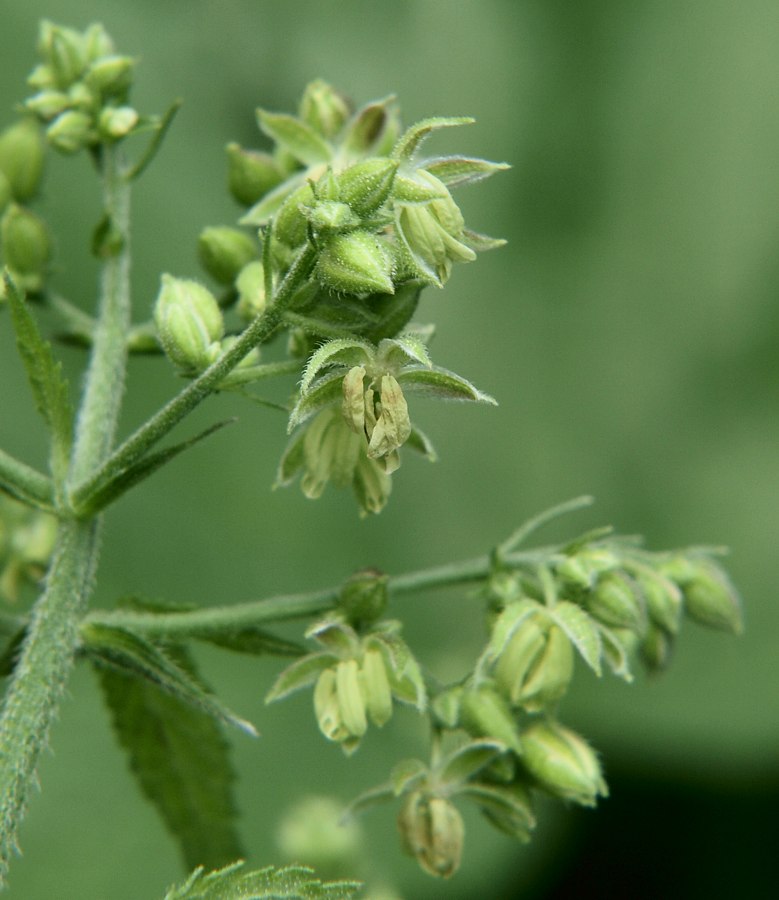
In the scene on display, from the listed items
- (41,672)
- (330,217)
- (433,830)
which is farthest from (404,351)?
(433,830)

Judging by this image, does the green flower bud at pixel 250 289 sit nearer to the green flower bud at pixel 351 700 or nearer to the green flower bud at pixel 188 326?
the green flower bud at pixel 188 326

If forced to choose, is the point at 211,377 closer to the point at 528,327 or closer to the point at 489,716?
the point at 489,716

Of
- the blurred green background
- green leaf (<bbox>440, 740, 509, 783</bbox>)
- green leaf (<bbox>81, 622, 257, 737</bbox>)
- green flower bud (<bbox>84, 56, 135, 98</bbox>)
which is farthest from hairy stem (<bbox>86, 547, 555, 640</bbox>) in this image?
the blurred green background

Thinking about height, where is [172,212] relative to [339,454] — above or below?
below

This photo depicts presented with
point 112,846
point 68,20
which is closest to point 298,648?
point 112,846

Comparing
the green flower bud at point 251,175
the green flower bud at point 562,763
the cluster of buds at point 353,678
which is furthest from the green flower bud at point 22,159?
the green flower bud at point 562,763

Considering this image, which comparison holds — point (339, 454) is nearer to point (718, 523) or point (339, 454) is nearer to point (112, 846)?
point (112, 846)

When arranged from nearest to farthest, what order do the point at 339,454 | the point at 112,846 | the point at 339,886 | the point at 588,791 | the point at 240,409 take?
1. the point at 339,886
2. the point at 339,454
3. the point at 588,791
4. the point at 112,846
5. the point at 240,409
